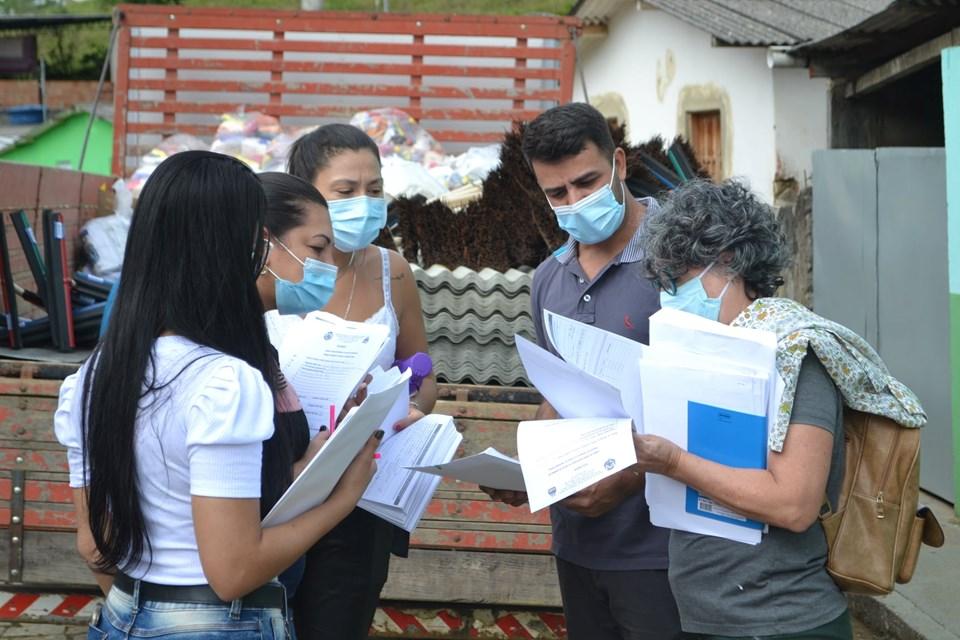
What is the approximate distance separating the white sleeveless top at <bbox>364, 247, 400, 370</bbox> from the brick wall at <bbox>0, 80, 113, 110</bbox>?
1909cm

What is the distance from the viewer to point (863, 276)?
26.2 feet

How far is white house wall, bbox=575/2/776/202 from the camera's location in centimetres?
1119

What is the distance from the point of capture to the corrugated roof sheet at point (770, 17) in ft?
33.2

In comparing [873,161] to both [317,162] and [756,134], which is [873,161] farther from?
[317,162]

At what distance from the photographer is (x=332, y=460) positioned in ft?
7.20

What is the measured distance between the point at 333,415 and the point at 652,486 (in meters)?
0.71

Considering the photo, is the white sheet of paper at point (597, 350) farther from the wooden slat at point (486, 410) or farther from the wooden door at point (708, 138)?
the wooden door at point (708, 138)

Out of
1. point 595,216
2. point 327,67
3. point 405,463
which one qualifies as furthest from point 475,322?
point 327,67

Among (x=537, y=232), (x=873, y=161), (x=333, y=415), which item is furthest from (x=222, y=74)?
(x=333, y=415)

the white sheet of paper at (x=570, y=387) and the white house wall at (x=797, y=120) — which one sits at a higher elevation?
the white house wall at (x=797, y=120)

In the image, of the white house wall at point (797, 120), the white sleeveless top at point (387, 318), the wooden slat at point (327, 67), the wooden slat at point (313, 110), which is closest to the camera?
the white sleeveless top at point (387, 318)

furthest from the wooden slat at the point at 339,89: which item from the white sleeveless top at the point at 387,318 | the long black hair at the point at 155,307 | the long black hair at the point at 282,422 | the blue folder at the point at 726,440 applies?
the long black hair at the point at 155,307

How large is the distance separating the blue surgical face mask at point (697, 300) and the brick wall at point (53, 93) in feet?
66.4

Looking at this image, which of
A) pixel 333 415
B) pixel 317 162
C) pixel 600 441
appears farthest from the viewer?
pixel 317 162
